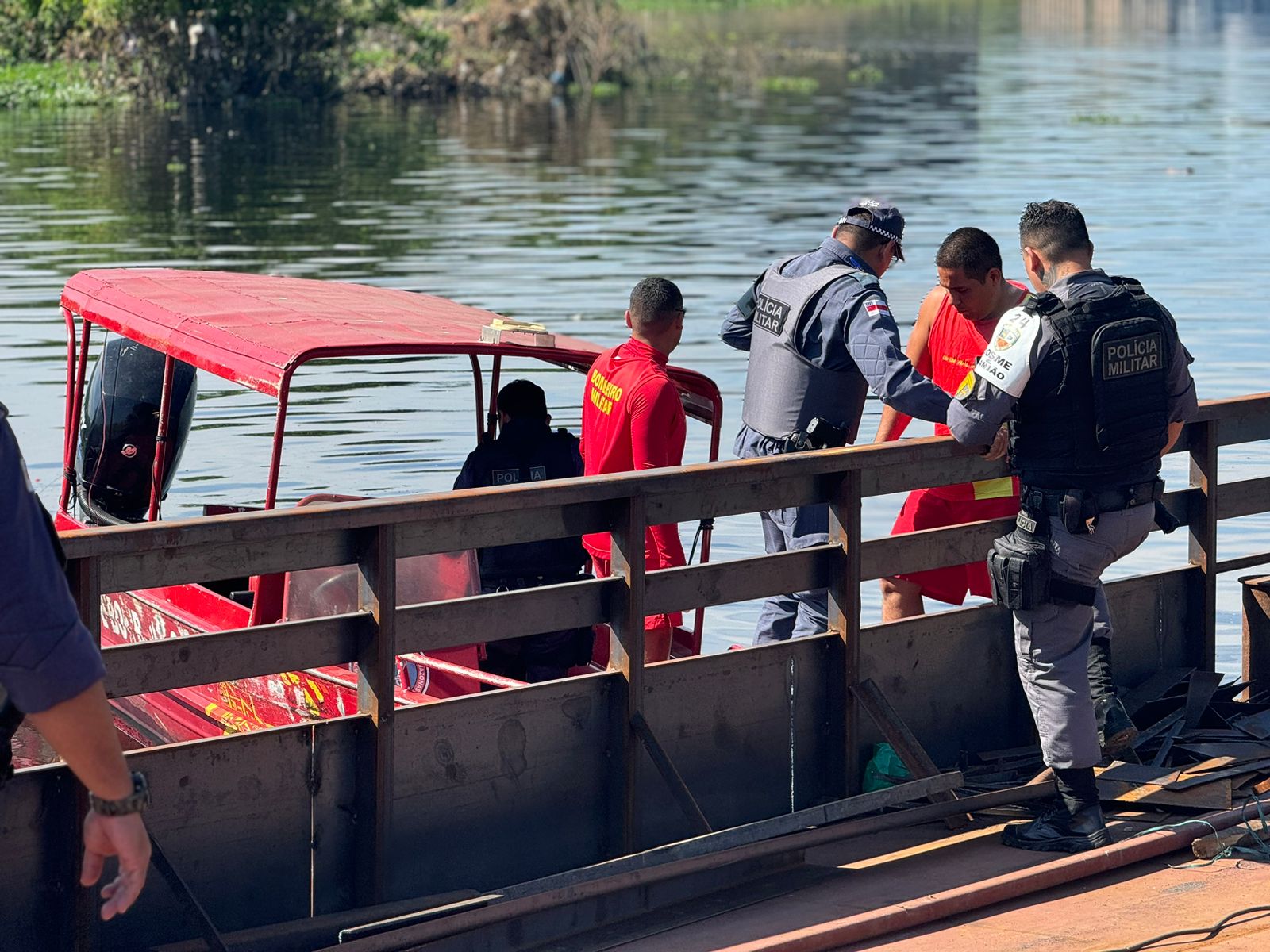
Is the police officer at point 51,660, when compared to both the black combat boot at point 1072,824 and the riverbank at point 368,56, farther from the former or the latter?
the riverbank at point 368,56

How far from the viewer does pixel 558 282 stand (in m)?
24.3

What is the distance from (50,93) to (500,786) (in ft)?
173

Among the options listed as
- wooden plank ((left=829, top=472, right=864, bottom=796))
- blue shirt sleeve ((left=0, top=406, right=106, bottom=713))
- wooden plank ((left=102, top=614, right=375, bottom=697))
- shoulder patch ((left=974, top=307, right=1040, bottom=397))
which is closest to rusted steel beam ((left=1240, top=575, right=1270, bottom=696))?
wooden plank ((left=829, top=472, right=864, bottom=796))

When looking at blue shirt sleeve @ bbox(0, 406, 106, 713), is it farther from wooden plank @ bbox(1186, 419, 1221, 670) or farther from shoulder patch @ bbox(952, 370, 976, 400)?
wooden plank @ bbox(1186, 419, 1221, 670)

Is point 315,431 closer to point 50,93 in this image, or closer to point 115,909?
point 115,909

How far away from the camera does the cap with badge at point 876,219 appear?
7.08 meters

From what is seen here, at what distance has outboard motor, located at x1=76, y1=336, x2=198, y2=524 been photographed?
29.8 ft

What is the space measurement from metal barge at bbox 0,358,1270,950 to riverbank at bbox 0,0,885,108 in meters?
50.4

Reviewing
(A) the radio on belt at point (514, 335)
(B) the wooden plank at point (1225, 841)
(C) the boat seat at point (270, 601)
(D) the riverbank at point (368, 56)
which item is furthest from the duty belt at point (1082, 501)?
(D) the riverbank at point (368, 56)

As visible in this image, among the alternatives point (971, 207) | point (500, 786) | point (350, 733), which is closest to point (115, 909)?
point (350, 733)

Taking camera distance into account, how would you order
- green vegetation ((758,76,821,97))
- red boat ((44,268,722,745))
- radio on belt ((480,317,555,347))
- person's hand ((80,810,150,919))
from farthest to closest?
→ green vegetation ((758,76,821,97)) < radio on belt ((480,317,555,347)) < red boat ((44,268,722,745)) < person's hand ((80,810,150,919))

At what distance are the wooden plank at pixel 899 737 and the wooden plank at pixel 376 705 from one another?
1.76m

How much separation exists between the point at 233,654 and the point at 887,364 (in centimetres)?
258

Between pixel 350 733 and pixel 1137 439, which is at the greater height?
pixel 1137 439
